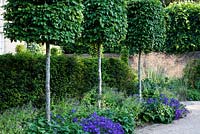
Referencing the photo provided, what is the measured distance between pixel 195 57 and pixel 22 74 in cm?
1057

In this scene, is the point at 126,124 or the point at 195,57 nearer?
the point at 126,124

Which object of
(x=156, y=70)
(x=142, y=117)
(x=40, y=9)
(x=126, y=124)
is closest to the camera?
(x=40, y=9)

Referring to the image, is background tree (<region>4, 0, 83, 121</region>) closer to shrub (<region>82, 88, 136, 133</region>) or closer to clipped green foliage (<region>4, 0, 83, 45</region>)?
clipped green foliage (<region>4, 0, 83, 45</region>)

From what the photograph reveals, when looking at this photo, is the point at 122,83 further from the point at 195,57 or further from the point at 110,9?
the point at 195,57

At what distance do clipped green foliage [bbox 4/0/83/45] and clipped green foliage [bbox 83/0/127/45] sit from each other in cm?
183

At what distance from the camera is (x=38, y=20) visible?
6.59m

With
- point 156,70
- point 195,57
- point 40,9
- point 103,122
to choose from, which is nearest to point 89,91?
point 103,122

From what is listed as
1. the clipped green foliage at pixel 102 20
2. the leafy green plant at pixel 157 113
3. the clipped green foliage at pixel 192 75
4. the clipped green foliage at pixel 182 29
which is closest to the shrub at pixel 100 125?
the clipped green foliage at pixel 102 20

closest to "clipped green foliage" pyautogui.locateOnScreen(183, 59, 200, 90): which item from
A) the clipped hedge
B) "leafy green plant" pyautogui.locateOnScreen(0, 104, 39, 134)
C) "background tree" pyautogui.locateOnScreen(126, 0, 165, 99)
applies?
the clipped hedge

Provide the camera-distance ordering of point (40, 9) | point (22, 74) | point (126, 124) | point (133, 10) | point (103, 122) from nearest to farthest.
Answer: point (40, 9) < point (103, 122) < point (126, 124) < point (22, 74) < point (133, 10)

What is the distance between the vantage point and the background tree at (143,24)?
10.5 metres

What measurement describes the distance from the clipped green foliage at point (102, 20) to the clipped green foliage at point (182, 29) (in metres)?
9.07

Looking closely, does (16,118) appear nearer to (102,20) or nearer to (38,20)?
(38,20)

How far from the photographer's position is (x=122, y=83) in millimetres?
12039
